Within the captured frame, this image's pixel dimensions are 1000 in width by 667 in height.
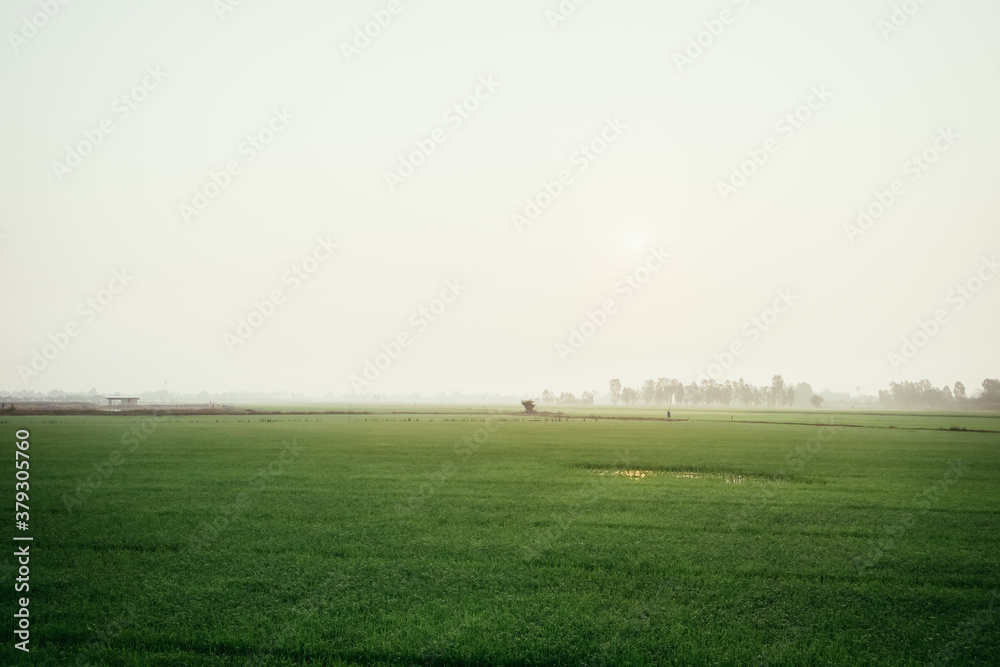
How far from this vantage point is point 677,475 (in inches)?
958

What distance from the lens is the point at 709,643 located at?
7.98m

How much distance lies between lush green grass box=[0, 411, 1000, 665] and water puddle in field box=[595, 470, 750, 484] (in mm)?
672

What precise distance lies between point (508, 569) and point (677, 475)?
50.3 feet

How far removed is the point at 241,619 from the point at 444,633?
3.15 m

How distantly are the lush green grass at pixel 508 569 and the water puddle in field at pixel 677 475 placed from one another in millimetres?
672

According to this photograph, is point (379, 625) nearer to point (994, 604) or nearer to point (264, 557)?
point (264, 557)

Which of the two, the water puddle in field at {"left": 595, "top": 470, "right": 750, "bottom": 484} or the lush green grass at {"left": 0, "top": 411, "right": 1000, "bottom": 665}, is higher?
the lush green grass at {"left": 0, "top": 411, "right": 1000, "bottom": 665}

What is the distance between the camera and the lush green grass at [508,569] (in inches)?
312

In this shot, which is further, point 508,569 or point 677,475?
point 677,475

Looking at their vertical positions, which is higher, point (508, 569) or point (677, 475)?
point (508, 569)

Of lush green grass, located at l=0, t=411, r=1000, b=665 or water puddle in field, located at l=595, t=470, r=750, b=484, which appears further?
water puddle in field, located at l=595, t=470, r=750, b=484

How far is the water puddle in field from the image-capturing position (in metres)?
23.4

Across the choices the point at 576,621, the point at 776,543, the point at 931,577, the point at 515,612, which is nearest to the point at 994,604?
the point at 931,577

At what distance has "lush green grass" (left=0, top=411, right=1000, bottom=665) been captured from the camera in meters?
7.91
